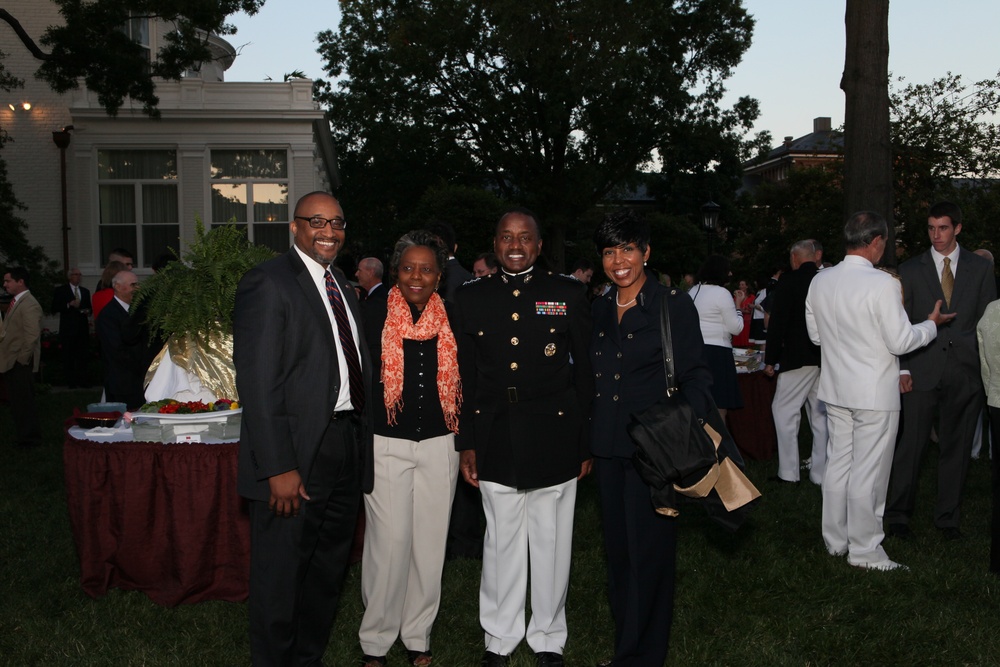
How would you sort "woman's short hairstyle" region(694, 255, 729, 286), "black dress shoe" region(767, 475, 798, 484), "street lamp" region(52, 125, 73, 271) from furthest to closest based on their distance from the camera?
"street lamp" region(52, 125, 73, 271)
"black dress shoe" region(767, 475, 798, 484)
"woman's short hairstyle" region(694, 255, 729, 286)

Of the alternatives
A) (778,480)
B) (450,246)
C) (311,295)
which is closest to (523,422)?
(311,295)

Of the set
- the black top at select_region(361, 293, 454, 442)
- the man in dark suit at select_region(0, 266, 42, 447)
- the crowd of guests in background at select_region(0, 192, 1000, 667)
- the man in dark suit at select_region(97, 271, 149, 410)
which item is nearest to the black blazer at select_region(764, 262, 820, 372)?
the crowd of guests in background at select_region(0, 192, 1000, 667)

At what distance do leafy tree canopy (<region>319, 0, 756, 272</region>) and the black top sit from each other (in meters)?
26.4

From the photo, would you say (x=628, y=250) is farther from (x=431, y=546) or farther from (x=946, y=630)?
(x=946, y=630)

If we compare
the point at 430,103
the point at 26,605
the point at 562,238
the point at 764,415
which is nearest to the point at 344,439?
the point at 26,605

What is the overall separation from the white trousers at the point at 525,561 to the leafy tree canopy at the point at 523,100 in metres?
26.8

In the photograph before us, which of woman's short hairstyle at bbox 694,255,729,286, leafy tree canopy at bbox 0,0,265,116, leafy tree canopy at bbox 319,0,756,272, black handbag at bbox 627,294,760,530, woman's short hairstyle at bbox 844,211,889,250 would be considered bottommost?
black handbag at bbox 627,294,760,530

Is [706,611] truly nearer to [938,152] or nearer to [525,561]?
[525,561]

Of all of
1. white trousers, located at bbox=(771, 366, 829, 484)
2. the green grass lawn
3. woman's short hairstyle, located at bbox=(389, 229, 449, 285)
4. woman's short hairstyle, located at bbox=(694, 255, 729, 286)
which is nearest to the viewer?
woman's short hairstyle, located at bbox=(389, 229, 449, 285)

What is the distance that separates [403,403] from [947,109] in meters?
31.5

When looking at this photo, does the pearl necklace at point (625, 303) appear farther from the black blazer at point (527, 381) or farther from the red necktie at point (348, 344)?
the red necktie at point (348, 344)

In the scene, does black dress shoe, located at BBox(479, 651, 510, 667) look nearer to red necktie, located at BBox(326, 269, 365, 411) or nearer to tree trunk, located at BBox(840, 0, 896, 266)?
red necktie, located at BBox(326, 269, 365, 411)

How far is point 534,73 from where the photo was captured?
32.8 meters

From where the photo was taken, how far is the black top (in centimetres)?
434
